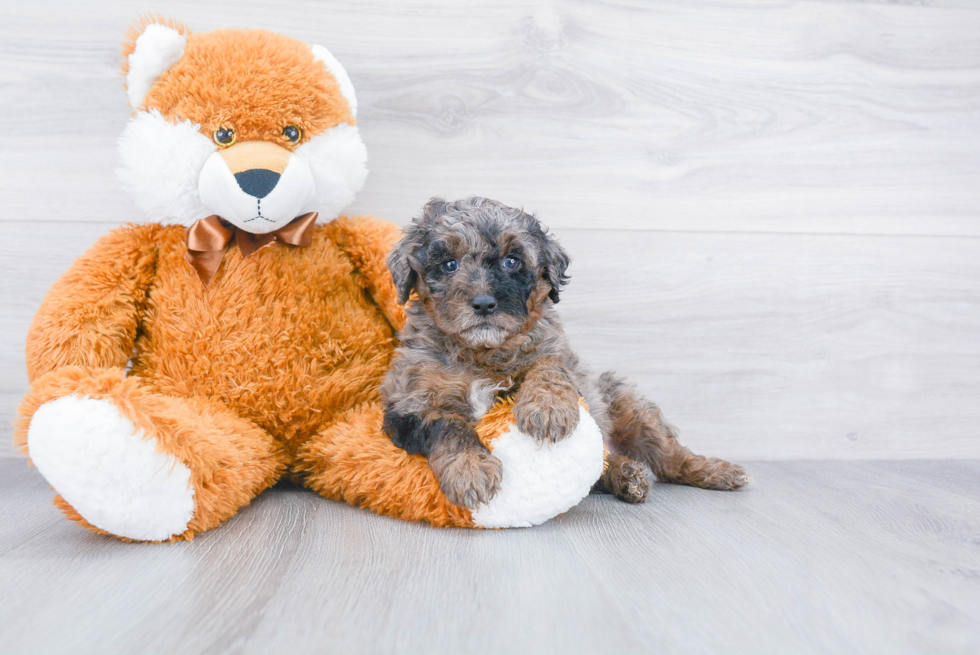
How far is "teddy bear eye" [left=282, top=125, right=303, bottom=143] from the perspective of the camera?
169cm

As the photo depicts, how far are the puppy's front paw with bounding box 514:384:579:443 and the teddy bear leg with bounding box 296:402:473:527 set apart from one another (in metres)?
0.24

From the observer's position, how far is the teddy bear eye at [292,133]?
1691 mm

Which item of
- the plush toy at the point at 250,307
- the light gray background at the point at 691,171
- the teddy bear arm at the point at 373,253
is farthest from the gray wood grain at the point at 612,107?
the plush toy at the point at 250,307

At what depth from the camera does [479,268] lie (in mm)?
1544

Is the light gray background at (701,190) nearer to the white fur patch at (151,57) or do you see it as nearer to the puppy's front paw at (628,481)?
the puppy's front paw at (628,481)

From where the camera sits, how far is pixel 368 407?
1769 mm

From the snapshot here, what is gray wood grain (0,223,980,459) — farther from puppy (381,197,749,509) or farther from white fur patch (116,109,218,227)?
white fur patch (116,109,218,227)

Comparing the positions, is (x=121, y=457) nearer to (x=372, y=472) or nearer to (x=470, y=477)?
(x=372, y=472)

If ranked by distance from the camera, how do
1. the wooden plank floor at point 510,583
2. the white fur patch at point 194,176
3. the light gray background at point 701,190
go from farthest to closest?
the light gray background at point 701,190 → the white fur patch at point 194,176 → the wooden plank floor at point 510,583

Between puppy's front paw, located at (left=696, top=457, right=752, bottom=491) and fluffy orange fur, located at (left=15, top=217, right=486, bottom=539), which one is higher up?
fluffy orange fur, located at (left=15, top=217, right=486, bottom=539)

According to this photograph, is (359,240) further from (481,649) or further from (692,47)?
(692,47)

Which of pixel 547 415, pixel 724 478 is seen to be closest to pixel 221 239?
pixel 547 415

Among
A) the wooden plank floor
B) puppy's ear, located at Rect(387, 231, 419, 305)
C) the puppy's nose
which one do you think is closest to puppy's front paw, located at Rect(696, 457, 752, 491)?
the wooden plank floor

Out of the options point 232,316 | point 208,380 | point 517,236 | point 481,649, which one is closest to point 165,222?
point 232,316
